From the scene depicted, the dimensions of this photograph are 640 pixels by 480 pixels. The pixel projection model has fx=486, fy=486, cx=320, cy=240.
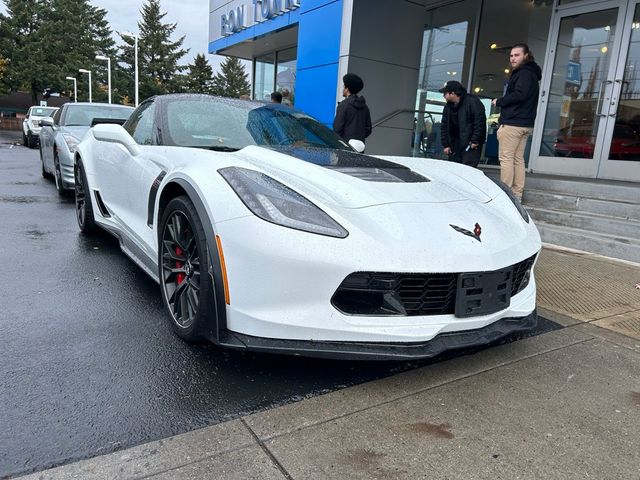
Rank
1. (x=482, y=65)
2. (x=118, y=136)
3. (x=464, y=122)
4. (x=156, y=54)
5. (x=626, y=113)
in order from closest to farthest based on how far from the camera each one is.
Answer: (x=118, y=136) → (x=464, y=122) → (x=626, y=113) → (x=482, y=65) → (x=156, y=54)

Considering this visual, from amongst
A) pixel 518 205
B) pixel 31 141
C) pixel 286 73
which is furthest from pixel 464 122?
pixel 31 141

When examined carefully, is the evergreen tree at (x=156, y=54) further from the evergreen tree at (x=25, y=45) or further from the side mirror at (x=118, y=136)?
the side mirror at (x=118, y=136)

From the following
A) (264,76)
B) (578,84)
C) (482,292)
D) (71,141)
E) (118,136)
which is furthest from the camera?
(264,76)

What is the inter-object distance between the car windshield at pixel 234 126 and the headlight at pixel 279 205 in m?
0.84

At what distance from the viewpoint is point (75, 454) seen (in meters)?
1.75

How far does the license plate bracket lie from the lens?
7.23 ft

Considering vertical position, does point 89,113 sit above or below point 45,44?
below

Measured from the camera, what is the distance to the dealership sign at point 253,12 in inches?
459

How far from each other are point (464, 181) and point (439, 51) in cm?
850

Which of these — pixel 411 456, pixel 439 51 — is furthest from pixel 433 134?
pixel 411 456

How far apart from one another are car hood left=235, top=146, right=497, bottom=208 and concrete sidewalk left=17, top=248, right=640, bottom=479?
2.95ft

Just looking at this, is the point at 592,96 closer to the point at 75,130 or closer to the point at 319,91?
the point at 319,91

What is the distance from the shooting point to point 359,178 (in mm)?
2584

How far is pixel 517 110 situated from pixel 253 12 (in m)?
10.0
